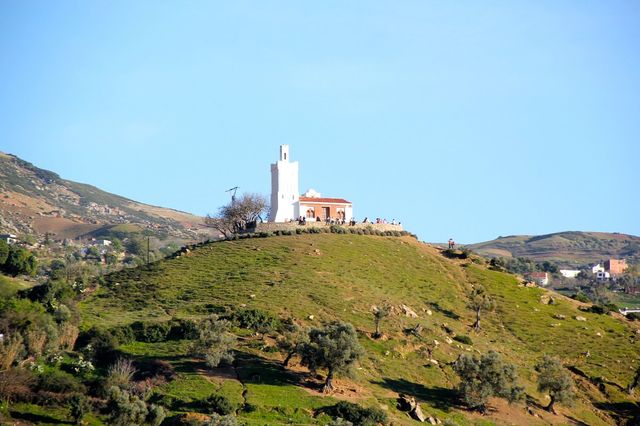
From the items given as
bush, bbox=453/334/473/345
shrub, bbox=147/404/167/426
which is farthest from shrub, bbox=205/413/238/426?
bush, bbox=453/334/473/345

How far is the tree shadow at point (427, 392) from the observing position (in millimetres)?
67375

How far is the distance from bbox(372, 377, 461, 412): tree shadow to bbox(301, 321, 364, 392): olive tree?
150 inches

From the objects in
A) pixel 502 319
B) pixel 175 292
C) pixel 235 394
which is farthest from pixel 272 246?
pixel 235 394

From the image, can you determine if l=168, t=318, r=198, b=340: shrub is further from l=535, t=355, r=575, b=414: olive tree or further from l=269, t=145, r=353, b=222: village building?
l=269, t=145, r=353, b=222: village building

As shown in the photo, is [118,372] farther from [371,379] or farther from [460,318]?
[460,318]

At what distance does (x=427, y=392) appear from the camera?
227 ft

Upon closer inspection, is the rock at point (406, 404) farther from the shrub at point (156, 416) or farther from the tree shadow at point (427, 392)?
the shrub at point (156, 416)

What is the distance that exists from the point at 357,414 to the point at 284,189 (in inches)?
2172

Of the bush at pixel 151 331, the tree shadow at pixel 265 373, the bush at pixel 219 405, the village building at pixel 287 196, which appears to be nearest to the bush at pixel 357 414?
the tree shadow at pixel 265 373

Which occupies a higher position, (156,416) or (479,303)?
(479,303)

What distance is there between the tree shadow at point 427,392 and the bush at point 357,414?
7.06m

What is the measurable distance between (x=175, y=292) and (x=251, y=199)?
35117mm

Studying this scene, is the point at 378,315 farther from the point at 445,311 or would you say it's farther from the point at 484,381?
the point at 445,311

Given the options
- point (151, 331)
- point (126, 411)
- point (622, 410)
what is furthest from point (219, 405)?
point (622, 410)
